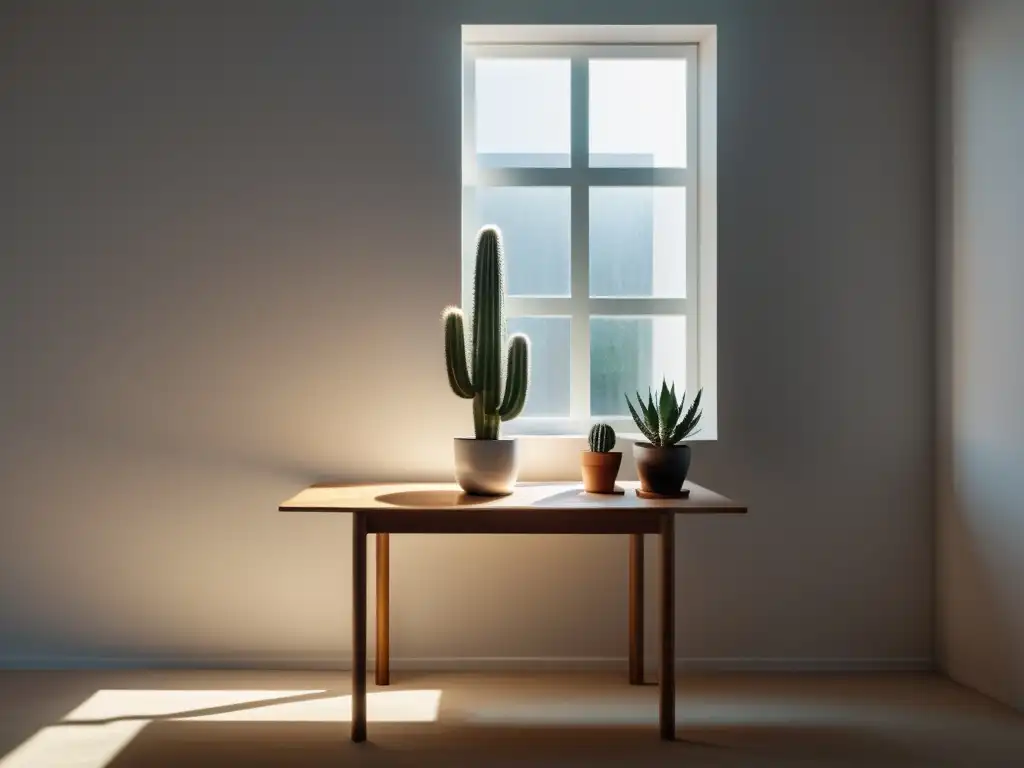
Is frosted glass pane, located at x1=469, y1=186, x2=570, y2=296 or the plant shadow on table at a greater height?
frosted glass pane, located at x1=469, y1=186, x2=570, y2=296

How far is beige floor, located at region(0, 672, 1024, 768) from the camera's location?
2.27 metres

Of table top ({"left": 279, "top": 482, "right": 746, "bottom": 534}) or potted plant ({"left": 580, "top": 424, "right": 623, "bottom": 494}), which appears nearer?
table top ({"left": 279, "top": 482, "right": 746, "bottom": 534})

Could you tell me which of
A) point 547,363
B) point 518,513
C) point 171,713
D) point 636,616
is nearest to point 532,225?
point 547,363

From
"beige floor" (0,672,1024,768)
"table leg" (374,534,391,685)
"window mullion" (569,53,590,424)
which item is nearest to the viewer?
"beige floor" (0,672,1024,768)

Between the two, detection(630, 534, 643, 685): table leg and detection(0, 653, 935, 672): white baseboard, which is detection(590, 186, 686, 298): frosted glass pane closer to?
detection(630, 534, 643, 685): table leg

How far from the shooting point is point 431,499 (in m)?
2.55

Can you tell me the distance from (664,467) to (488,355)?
1.98 feet

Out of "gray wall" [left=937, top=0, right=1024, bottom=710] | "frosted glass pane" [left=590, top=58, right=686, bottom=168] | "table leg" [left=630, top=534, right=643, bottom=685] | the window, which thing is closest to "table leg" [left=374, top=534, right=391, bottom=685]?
the window

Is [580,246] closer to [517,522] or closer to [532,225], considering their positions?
[532,225]

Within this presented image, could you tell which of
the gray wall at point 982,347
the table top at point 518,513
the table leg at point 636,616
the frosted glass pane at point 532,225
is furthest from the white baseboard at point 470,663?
the frosted glass pane at point 532,225

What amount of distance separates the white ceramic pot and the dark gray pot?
0.38m

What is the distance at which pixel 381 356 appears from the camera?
3053 mm

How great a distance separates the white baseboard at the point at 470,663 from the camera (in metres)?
3.01

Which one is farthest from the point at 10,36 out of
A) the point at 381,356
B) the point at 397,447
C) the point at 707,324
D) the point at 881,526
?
the point at 881,526
